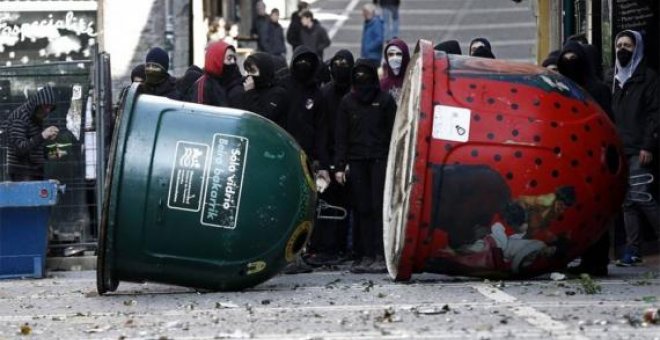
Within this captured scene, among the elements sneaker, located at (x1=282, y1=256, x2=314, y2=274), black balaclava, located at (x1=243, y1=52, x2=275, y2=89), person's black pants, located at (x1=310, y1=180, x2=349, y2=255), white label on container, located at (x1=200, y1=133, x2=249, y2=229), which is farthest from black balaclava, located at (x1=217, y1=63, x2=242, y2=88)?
white label on container, located at (x1=200, y1=133, x2=249, y2=229)

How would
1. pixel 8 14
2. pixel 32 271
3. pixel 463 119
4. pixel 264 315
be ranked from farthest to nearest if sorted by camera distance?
pixel 8 14 < pixel 32 271 < pixel 463 119 < pixel 264 315

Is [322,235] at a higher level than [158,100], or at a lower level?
lower

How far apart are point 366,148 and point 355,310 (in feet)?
14.4

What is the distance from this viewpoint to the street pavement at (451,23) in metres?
31.5

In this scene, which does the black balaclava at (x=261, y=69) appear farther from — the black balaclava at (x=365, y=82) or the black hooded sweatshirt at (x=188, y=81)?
the black hooded sweatshirt at (x=188, y=81)

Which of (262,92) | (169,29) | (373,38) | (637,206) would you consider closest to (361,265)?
(262,92)

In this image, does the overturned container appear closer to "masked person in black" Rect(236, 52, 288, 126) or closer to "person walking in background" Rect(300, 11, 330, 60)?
"masked person in black" Rect(236, 52, 288, 126)

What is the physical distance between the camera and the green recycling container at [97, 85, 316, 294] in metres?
11.5

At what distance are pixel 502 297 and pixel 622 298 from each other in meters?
0.66

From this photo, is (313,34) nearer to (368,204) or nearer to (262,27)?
(262,27)

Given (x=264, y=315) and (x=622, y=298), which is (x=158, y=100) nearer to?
(x=264, y=315)

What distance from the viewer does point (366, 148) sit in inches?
584

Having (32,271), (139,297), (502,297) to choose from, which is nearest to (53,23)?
(32,271)

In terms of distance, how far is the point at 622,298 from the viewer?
10.9 metres
